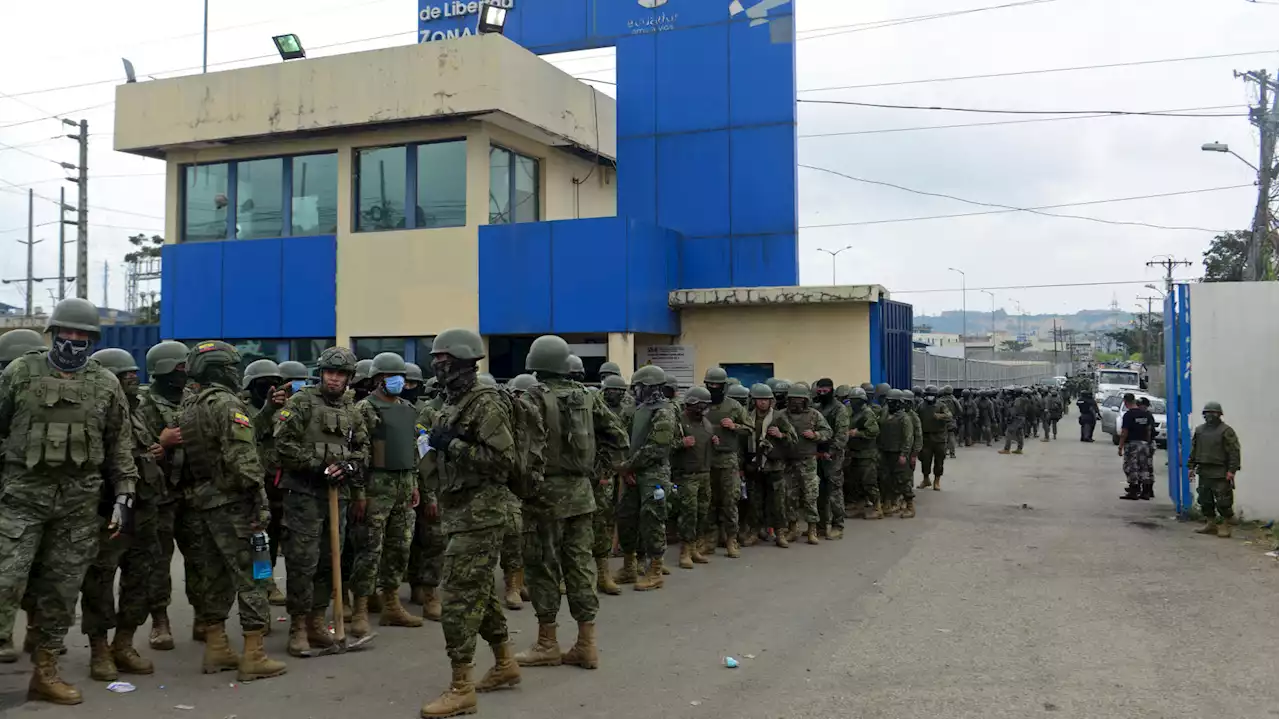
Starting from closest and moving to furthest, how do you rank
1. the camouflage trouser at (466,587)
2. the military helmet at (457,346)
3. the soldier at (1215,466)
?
the camouflage trouser at (466,587)
the military helmet at (457,346)
the soldier at (1215,466)

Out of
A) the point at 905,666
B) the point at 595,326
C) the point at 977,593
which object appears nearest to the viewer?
the point at 905,666

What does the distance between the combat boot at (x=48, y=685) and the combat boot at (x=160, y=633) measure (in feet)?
3.52

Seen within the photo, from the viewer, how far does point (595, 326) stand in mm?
17844

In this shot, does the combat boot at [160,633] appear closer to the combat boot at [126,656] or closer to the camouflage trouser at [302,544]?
the combat boot at [126,656]

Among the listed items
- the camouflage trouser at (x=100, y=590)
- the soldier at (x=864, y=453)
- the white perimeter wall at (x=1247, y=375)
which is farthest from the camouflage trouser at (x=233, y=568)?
the white perimeter wall at (x=1247, y=375)

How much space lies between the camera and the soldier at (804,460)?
10.8 metres

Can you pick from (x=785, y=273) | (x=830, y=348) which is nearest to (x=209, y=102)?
(x=785, y=273)

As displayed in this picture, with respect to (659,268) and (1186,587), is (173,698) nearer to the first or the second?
(1186,587)

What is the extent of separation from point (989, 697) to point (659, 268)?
14212mm

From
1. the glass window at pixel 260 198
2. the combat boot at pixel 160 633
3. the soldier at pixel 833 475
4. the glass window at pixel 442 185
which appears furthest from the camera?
the glass window at pixel 260 198

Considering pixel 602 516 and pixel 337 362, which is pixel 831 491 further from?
pixel 337 362

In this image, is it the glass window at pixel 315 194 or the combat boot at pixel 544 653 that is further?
the glass window at pixel 315 194

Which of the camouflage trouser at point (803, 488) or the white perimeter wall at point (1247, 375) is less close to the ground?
the white perimeter wall at point (1247, 375)

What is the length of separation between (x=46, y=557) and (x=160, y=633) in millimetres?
1503
